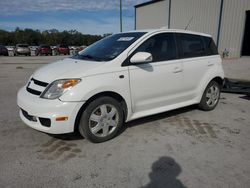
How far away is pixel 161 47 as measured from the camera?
416 centimetres

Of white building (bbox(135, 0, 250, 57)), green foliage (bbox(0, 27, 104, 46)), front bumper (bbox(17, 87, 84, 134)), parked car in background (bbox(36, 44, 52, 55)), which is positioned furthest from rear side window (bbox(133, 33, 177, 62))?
green foliage (bbox(0, 27, 104, 46))

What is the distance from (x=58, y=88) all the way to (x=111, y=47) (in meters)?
1.38

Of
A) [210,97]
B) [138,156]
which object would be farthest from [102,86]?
[210,97]

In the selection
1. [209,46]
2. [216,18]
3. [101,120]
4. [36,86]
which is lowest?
[101,120]

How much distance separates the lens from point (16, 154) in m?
3.21

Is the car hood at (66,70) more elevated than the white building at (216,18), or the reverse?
the white building at (216,18)

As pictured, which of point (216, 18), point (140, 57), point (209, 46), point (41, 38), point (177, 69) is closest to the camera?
point (140, 57)

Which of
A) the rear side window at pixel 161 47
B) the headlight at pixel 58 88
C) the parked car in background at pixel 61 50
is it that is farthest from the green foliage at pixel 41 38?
the headlight at pixel 58 88

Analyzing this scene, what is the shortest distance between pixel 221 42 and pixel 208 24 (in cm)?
246

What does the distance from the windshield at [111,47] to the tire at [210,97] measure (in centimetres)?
205

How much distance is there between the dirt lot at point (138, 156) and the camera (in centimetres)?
265

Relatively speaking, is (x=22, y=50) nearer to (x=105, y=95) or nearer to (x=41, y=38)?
A: (x=105, y=95)

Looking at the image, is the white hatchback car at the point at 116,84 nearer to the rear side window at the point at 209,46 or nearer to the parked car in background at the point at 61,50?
the rear side window at the point at 209,46

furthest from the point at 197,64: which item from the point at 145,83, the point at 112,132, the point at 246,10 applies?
the point at 246,10
